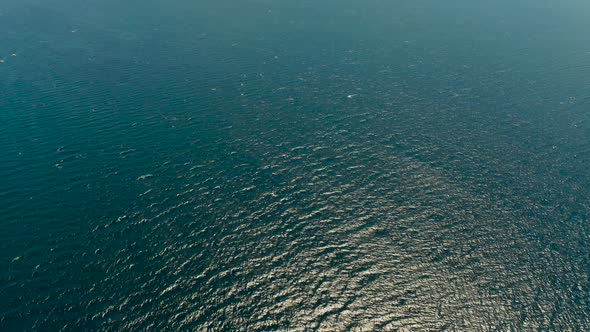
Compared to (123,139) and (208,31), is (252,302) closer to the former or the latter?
(123,139)

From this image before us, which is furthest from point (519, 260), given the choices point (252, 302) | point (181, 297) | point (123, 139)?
point (123, 139)

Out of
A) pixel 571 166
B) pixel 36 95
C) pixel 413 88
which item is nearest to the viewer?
pixel 571 166

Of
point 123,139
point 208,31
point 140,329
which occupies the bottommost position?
point 140,329

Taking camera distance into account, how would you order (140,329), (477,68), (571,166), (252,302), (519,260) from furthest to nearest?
(477,68)
(571,166)
(519,260)
(252,302)
(140,329)

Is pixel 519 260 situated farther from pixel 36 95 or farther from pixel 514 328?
pixel 36 95

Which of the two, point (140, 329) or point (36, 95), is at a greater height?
point (36, 95)

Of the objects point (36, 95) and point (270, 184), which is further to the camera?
point (36, 95)
